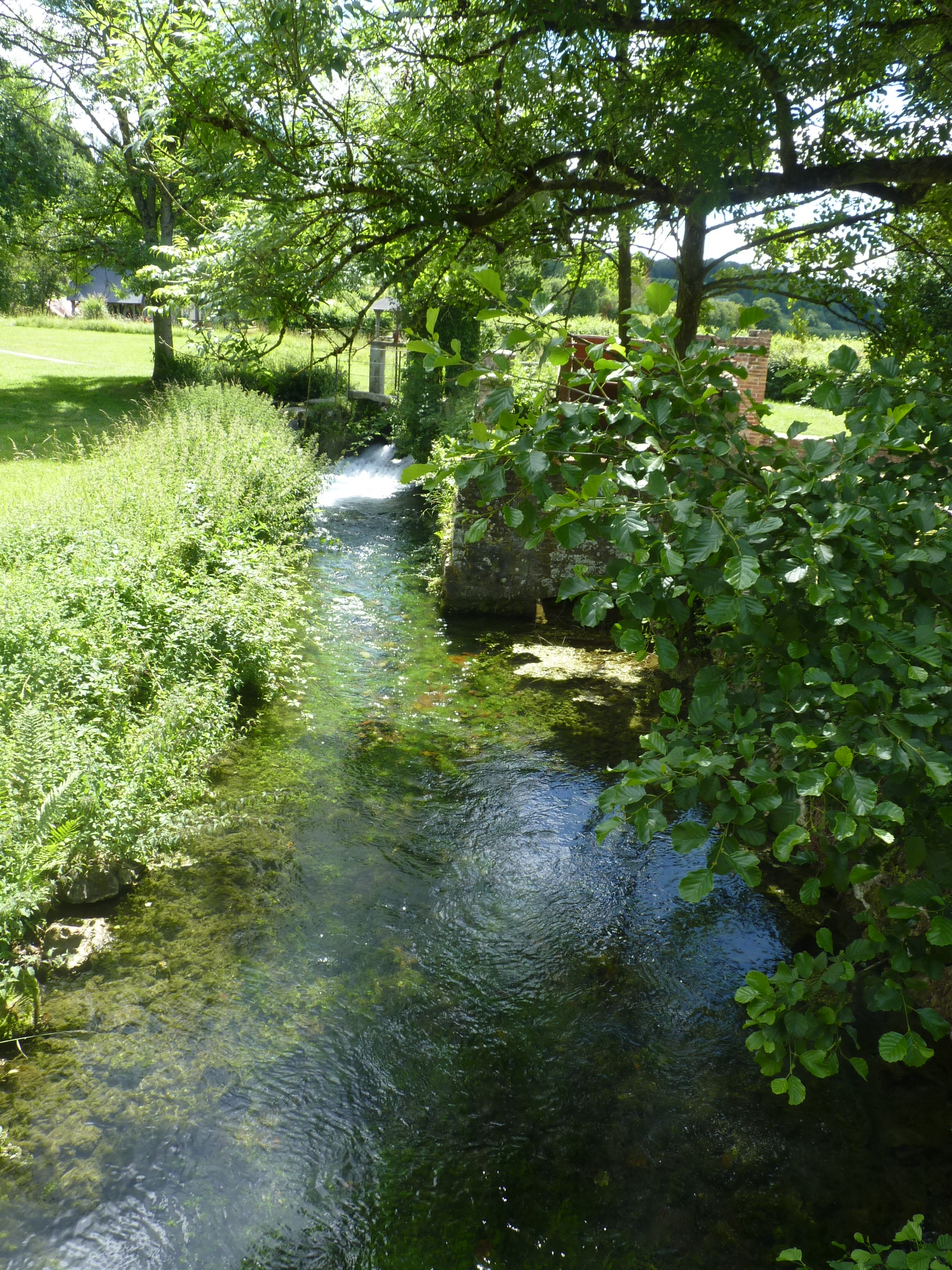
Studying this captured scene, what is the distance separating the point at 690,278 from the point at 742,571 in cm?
792

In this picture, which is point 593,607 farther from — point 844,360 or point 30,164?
point 30,164

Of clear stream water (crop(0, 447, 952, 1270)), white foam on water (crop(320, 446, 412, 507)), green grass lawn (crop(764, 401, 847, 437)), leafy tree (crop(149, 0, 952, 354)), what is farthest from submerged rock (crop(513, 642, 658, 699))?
green grass lawn (crop(764, 401, 847, 437))

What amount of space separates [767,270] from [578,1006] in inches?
336

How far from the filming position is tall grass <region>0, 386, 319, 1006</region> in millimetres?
4555

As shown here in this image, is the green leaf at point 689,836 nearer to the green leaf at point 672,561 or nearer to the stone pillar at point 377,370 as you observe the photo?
the green leaf at point 672,561

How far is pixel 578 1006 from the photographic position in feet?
14.2

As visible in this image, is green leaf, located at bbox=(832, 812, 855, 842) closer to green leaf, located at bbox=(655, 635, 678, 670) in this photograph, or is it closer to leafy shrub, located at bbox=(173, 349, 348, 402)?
green leaf, located at bbox=(655, 635, 678, 670)

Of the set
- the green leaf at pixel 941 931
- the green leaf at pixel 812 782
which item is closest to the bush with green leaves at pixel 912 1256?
the green leaf at pixel 941 931

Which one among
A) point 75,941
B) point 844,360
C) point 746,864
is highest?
point 844,360

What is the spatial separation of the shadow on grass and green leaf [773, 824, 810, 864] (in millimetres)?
12742

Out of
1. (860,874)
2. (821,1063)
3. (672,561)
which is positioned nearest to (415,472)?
(672,561)

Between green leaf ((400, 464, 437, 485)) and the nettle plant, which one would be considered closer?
the nettle plant

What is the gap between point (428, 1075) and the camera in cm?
389

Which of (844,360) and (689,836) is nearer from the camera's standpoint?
(689,836)
